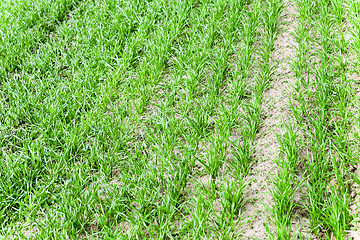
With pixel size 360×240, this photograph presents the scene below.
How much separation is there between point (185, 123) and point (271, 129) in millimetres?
784

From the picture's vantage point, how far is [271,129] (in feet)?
10.9

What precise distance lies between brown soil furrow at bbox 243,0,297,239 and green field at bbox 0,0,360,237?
1 centimetres

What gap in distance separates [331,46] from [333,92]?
817 millimetres

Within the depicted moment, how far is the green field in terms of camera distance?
267 centimetres

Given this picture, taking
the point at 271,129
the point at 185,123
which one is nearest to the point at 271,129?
the point at 271,129

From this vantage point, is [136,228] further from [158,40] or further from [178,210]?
[158,40]

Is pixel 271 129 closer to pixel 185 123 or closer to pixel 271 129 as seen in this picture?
pixel 271 129

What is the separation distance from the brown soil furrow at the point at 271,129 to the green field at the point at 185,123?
0.01 meters

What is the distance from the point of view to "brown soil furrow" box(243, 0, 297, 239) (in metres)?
2.67

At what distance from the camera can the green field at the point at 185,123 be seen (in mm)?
2672

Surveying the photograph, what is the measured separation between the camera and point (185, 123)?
348cm

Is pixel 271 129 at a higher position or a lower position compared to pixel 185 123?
higher

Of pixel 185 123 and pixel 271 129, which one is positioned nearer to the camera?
pixel 271 129

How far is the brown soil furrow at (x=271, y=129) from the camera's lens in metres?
2.67
